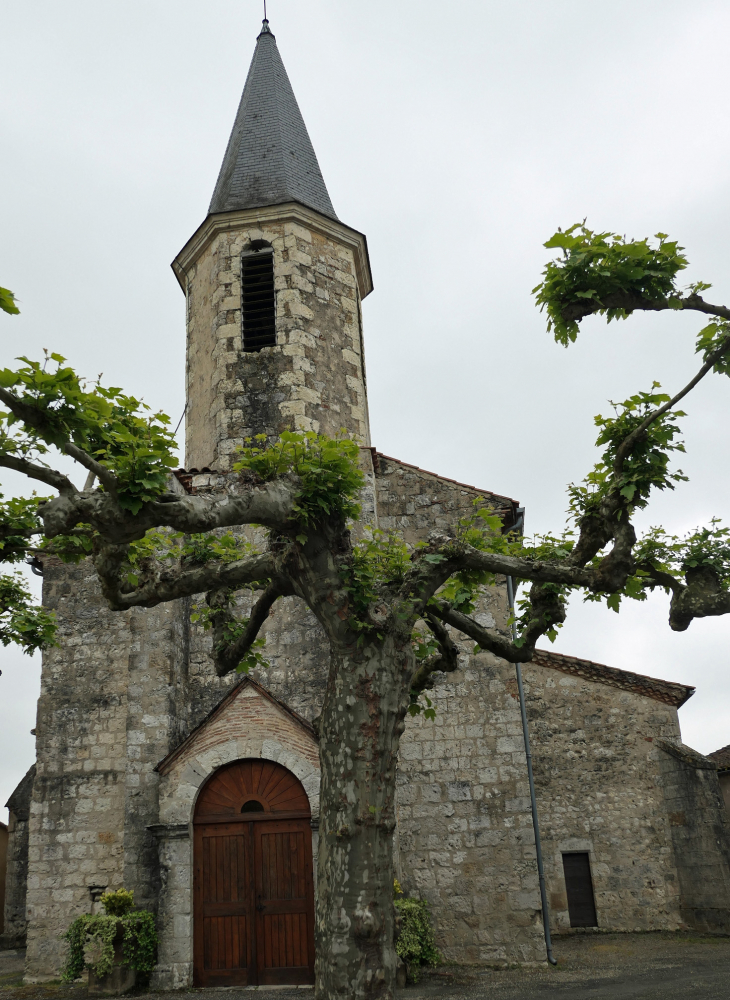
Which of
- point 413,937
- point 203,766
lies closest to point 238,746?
point 203,766

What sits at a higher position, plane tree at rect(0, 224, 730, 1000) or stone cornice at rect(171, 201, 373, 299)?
stone cornice at rect(171, 201, 373, 299)

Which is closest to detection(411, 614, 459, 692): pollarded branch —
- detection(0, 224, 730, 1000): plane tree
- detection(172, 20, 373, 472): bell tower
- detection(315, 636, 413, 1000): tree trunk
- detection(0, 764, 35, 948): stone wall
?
A: detection(0, 224, 730, 1000): plane tree

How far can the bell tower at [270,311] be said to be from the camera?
42.5 ft

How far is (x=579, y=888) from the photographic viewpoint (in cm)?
1546

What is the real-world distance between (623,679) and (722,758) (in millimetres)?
5640

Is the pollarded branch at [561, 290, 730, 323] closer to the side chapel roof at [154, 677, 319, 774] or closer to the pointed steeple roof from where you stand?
the side chapel roof at [154, 677, 319, 774]

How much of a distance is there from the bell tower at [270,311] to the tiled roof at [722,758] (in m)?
11.9

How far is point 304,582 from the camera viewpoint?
695cm

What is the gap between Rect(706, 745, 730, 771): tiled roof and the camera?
18948 mm

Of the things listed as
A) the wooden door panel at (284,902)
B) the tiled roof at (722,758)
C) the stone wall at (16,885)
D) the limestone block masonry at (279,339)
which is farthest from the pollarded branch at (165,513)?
the tiled roof at (722,758)

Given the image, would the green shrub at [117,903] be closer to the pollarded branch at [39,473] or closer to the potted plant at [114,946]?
the potted plant at [114,946]

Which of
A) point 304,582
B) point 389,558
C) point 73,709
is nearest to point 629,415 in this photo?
point 389,558

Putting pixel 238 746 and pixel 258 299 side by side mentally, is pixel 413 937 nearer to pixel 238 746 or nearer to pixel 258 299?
pixel 238 746

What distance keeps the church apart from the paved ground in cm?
40
